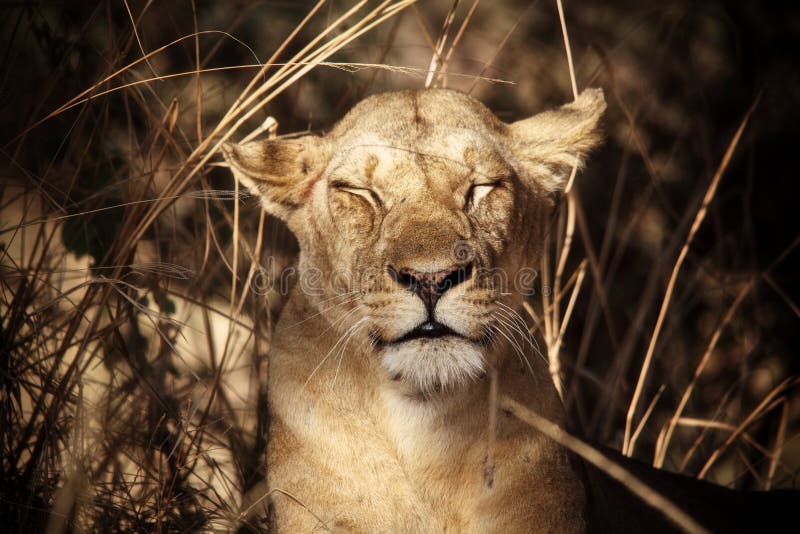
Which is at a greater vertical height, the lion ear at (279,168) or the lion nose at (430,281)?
the lion ear at (279,168)

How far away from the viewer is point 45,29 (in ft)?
10.9

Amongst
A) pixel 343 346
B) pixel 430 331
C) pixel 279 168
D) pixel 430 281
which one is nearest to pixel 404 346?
pixel 430 331

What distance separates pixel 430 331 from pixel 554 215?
1408 mm

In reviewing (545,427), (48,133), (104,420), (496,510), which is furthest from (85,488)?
(48,133)

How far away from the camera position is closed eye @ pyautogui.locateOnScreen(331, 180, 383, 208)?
2691 millimetres

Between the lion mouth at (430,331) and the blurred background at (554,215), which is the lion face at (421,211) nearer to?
the lion mouth at (430,331)

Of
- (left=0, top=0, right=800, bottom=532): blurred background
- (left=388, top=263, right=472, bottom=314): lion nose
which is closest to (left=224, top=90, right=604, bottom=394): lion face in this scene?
(left=388, top=263, right=472, bottom=314): lion nose

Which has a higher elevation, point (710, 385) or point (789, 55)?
point (789, 55)

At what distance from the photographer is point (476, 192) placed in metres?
→ 2.71

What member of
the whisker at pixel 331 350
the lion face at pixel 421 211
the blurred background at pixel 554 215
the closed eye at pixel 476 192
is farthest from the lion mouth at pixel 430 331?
the blurred background at pixel 554 215

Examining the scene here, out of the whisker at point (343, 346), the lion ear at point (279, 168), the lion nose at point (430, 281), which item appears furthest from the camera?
the lion ear at point (279, 168)

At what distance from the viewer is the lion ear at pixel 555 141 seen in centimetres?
303

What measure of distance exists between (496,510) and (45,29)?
2501 mm

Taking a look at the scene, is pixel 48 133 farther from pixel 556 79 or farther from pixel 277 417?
pixel 556 79
